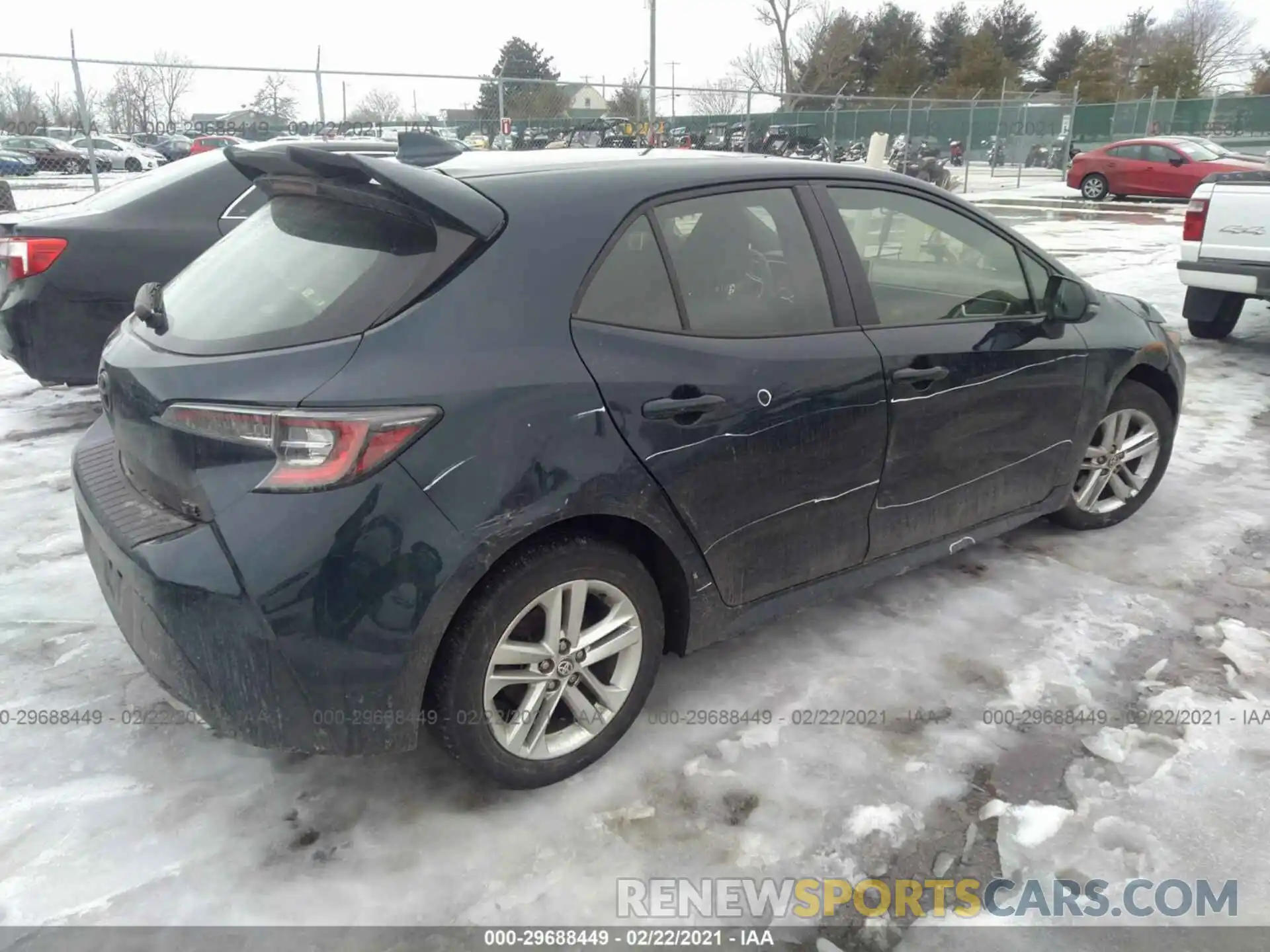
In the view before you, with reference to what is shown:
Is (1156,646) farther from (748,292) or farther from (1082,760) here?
(748,292)

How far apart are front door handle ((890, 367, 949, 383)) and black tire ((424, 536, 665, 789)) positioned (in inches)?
42.6

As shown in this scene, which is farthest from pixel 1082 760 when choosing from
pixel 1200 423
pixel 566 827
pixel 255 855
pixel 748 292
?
pixel 1200 423

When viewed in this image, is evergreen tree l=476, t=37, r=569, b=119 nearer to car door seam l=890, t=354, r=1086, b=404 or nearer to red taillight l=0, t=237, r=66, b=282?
red taillight l=0, t=237, r=66, b=282

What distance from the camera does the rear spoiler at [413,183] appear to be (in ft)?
7.43

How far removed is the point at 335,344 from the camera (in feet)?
7.00

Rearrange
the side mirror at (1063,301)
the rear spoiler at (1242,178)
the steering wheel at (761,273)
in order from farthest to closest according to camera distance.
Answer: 1. the rear spoiler at (1242,178)
2. the side mirror at (1063,301)
3. the steering wheel at (761,273)

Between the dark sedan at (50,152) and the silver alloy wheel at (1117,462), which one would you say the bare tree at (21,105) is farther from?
the silver alloy wheel at (1117,462)

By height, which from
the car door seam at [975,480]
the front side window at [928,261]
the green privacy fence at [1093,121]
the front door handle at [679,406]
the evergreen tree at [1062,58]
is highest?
the evergreen tree at [1062,58]

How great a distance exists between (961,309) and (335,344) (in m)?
2.22

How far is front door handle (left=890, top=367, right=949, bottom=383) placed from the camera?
9.83ft

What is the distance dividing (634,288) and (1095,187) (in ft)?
78.6

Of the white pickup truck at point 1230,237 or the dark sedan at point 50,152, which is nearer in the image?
the white pickup truck at point 1230,237

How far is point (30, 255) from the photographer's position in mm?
4797

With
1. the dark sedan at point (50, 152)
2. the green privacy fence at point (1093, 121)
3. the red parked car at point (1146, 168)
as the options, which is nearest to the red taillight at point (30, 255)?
the dark sedan at point (50, 152)
